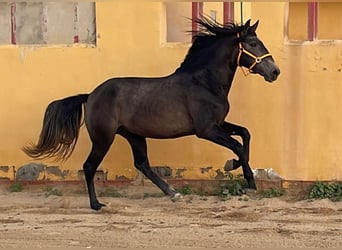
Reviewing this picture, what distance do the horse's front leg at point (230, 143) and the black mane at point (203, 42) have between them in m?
0.78

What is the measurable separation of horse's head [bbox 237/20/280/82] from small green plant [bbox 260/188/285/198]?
1.44 metres

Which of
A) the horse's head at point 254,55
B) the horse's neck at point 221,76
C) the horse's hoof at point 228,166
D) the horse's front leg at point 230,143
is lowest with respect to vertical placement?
the horse's hoof at point 228,166

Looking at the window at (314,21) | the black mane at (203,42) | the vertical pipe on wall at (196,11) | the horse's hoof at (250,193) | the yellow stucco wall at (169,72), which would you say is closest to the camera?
the black mane at (203,42)

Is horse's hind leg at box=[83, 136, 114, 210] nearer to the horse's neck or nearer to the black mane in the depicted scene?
the black mane

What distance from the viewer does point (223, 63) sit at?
8.61 metres

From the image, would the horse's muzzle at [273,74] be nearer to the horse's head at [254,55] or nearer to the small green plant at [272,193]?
the horse's head at [254,55]

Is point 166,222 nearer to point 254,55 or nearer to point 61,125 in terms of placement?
point 61,125

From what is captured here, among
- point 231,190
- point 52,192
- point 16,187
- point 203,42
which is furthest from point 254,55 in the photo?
point 16,187

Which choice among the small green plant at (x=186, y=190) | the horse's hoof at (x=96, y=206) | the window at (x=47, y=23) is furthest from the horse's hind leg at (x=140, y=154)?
the window at (x=47, y=23)

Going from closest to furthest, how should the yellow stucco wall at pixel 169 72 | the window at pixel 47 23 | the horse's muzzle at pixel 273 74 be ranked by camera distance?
the horse's muzzle at pixel 273 74 < the yellow stucco wall at pixel 169 72 < the window at pixel 47 23

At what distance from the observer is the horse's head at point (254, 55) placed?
8391 millimetres

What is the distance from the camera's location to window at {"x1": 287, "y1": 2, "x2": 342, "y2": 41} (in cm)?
926

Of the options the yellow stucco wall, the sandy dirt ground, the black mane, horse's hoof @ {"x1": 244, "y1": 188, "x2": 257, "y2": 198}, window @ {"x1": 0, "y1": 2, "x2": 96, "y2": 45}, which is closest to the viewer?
the sandy dirt ground

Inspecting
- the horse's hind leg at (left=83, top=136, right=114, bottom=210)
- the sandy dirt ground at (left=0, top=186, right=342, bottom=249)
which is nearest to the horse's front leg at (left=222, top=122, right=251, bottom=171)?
the sandy dirt ground at (left=0, top=186, right=342, bottom=249)
